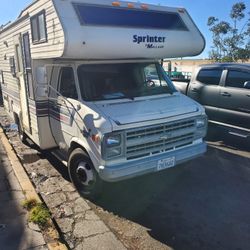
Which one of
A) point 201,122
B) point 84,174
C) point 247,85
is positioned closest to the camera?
point 84,174

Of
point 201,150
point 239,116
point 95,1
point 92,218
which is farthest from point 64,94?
point 239,116

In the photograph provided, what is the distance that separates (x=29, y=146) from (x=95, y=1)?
172 inches

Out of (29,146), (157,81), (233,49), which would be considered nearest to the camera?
(157,81)

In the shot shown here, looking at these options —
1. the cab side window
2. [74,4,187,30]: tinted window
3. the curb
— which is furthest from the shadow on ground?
[74,4,187,30]: tinted window

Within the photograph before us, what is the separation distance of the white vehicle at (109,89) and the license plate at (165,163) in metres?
0.02

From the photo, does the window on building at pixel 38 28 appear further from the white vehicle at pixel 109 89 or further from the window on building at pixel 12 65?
the window on building at pixel 12 65

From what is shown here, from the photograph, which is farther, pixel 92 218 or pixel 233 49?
pixel 233 49

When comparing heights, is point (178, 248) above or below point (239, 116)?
below

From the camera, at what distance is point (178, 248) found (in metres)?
3.89

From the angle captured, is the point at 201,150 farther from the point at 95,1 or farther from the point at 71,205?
the point at 95,1

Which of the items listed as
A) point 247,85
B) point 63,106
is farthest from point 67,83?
point 247,85

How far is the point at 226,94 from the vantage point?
779cm

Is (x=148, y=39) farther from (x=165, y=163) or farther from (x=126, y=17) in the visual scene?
(x=165, y=163)

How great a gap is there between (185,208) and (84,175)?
166 centimetres
